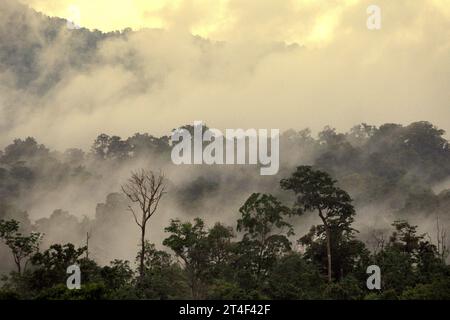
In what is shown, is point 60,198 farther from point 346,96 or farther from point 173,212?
point 346,96

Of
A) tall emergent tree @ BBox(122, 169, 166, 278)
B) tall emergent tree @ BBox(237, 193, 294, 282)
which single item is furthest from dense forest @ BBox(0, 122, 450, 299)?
tall emergent tree @ BBox(122, 169, 166, 278)

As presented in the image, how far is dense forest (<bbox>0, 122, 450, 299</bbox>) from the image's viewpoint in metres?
37.1

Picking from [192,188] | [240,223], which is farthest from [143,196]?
[192,188]

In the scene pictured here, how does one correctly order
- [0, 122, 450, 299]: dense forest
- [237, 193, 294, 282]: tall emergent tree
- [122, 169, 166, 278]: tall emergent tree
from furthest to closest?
[237, 193, 294, 282]: tall emergent tree → [122, 169, 166, 278]: tall emergent tree → [0, 122, 450, 299]: dense forest

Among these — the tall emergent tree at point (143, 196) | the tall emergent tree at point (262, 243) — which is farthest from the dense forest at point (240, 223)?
the tall emergent tree at point (143, 196)

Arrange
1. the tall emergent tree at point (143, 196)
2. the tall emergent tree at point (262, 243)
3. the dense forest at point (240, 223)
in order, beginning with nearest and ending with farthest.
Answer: the dense forest at point (240, 223), the tall emergent tree at point (143, 196), the tall emergent tree at point (262, 243)

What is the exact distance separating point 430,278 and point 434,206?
35848mm

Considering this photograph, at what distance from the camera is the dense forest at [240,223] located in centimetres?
3706

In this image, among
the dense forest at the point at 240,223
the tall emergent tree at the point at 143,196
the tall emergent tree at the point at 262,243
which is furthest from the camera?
the tall emergent tree at the point at 262,243

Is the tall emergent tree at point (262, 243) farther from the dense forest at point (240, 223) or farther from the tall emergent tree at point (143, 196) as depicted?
the tall emergent tree at point (143, 196)

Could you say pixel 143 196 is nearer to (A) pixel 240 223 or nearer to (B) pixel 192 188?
(A) pixel 240 223

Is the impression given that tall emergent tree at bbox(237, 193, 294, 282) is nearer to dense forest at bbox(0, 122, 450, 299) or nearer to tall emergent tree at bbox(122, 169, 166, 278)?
dense forest at bbox(0, 122, 450, 299)

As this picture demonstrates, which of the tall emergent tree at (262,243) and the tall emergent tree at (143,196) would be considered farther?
the tall emergent tree at (262,243)

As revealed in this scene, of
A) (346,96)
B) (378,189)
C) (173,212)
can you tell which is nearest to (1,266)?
(173,212)
